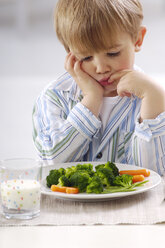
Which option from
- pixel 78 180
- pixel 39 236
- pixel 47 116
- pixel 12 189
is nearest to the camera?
pixel 39 236

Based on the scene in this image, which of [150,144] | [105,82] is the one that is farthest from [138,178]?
[105,82]

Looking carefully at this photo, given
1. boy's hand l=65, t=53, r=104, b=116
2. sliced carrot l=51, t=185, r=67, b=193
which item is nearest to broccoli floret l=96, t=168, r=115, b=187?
sliced carrot l=51, t=185, r=67, b=193

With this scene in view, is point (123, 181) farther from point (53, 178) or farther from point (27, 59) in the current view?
point (27, 59)

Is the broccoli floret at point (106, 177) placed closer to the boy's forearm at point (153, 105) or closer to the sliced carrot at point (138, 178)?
the sliced carrot at point (138, 178)

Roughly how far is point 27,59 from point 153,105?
6.23 m

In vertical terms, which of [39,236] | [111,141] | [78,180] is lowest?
[39,236]

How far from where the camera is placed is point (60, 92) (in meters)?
1.71

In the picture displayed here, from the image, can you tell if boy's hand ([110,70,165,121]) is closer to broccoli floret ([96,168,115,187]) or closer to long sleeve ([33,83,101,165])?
long sleeve ([33,83,101,165])

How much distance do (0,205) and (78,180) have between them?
0.20 m

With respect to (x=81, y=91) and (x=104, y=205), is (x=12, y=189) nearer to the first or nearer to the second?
(x=104, y=205)

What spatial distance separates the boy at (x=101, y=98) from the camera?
4.89 ft

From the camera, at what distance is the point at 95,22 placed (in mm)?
1482

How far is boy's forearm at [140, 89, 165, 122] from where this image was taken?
147 centimetres

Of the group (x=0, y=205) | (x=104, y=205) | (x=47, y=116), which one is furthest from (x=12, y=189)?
(x=47, y=116)
